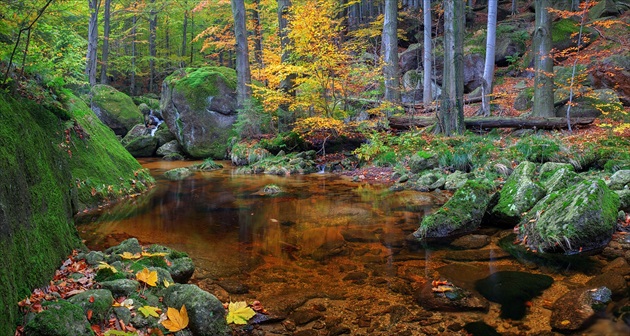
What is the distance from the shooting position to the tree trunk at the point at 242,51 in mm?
16016

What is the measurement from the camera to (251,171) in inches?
527

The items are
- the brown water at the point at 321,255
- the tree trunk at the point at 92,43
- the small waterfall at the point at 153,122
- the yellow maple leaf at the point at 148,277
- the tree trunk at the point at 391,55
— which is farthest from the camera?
the small waterfall at the point at 153,122

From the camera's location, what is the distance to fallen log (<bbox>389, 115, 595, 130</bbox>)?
38.0 feet

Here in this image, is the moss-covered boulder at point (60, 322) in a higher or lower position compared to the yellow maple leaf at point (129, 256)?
higher

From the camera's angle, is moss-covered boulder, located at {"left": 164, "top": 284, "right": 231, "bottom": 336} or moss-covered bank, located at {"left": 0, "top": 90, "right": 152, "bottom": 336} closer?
moss-covered bank, located at {"left": 0, "top": 90, "right": 152, "bottom": 336}

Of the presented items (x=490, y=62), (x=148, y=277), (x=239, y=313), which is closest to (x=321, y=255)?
(x=239, y=313)

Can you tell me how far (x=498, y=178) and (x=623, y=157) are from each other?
7.90 feet

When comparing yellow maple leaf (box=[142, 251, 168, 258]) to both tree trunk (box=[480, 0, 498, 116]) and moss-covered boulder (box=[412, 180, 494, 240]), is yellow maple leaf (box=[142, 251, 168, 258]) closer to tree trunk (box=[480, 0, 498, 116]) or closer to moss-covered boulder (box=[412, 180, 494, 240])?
moss-covered boulder (box=[412, 180, 494, 240])

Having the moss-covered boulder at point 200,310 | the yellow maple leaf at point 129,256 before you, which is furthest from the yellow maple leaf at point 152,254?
the moss-covered boulder at point 200,310

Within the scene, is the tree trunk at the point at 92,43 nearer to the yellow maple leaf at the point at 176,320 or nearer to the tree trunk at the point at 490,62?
the tree trunk at the point at 490,62

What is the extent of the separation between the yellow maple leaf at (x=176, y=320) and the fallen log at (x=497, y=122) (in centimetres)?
1165

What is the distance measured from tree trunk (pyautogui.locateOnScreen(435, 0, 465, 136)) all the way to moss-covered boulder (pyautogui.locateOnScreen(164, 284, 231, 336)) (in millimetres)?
10464

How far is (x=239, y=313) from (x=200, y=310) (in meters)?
0.42

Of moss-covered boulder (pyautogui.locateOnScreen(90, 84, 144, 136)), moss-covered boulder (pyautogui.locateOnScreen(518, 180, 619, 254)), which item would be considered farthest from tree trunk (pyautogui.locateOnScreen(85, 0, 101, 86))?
moss-covered boulder (pyautogui.locateOnScreen(518, 180, 619, 254))
